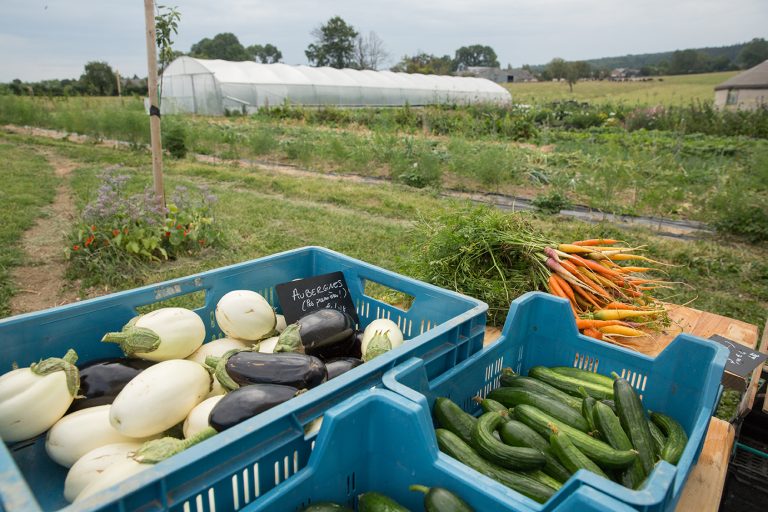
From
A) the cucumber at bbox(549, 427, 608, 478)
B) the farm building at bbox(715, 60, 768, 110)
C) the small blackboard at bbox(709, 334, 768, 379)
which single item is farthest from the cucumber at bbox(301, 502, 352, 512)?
the farm building at bbox(715, 60, 768, 110)

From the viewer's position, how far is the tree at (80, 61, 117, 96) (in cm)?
3650

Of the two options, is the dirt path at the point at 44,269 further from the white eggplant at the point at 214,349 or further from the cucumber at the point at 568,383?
the cucumber at the point at 568,383

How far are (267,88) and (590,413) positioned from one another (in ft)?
73.9

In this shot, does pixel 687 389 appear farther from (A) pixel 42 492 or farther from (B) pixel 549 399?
(A) pixel 42 492

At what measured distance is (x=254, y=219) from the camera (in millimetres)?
6531

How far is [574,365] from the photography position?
195 cm

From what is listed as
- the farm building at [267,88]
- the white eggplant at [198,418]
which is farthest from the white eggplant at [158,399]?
the farm building at [267,88]

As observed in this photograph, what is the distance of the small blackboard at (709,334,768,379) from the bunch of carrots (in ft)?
1.75

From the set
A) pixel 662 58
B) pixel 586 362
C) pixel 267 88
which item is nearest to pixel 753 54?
pixel 662 58

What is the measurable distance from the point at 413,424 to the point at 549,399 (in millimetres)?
686

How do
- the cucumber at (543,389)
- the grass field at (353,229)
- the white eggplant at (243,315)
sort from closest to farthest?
the cucumber at (543,389) → the white eggplant at (243,315) → the grass field at (353,229)

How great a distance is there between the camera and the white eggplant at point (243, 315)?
5.95 ft

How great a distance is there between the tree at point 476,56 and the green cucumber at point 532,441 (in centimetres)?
8737

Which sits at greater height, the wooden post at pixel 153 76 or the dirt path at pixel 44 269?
the wooden post at pixel 153 76
